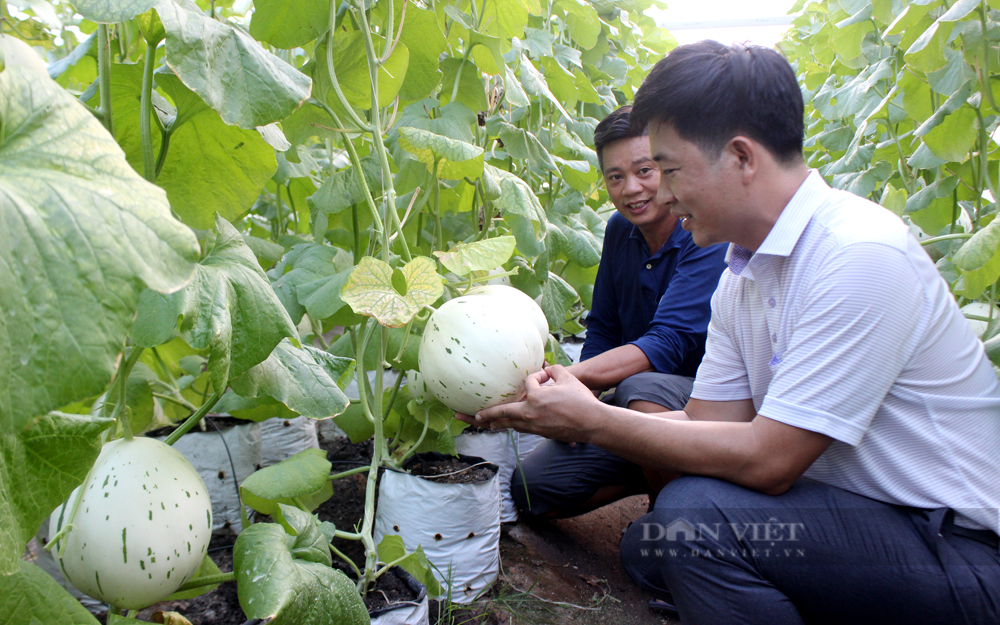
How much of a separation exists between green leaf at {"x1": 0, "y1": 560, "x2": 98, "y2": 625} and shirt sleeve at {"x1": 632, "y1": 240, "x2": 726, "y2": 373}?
1.50 m

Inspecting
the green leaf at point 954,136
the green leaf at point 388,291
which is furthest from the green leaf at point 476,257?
the green leaf at point 954,136

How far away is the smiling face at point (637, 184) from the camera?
2047mm

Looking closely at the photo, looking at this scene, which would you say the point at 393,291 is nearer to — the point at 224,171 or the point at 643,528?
the point at 224,171

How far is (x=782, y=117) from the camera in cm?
122

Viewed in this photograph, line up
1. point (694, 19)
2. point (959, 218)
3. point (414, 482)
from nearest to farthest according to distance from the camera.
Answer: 1. point (414, 482)
2. point (959, 218)
3. point (694, 19)

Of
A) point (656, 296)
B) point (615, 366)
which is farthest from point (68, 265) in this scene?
point (656, 296)

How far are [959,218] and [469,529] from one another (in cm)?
209

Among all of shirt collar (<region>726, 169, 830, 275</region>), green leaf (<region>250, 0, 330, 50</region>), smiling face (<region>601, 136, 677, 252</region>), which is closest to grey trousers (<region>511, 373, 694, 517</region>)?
smiling face (<region>601, 136, 677, 252</region>)

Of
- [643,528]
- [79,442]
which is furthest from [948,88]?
[79,442]

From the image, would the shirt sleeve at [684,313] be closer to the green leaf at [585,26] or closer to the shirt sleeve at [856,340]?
the shirt sleeve at [856,340]

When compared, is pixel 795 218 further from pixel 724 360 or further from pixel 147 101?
pixel 147 101

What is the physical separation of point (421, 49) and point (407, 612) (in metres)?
1.11

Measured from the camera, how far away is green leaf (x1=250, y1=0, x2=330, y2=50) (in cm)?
111

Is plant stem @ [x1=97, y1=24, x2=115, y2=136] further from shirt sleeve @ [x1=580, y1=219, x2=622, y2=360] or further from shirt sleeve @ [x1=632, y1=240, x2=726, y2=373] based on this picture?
shirt sleeve @ [x1=580, y1=219, x2=622, y2=360]
